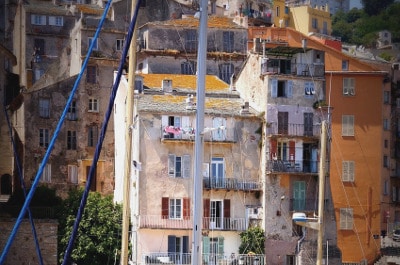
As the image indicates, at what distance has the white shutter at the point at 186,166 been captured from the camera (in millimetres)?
66562

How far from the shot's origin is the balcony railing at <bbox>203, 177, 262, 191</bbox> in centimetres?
6681

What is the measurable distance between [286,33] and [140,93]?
28.0 m

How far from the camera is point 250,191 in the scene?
67500 mm

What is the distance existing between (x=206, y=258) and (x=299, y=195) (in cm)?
621

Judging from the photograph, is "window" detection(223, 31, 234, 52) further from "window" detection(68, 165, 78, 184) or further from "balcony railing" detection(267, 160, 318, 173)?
"balcony railing" detection(267, 160, 318, 173)

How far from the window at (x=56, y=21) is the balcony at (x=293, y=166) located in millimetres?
32706

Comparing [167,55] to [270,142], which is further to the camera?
[167,55]

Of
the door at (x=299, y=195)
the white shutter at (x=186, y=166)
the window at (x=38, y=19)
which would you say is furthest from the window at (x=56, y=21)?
the door at (x=299, y=195)

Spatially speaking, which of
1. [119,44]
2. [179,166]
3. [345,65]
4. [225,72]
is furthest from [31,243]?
[345,65]

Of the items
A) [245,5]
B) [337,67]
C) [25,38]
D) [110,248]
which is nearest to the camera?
[110,248]

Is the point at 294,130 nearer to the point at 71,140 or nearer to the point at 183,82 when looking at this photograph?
the point at 183,82

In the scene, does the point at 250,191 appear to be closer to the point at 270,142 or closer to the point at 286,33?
the point at 270,142

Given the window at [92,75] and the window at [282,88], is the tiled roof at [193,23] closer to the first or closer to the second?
the window at [92,75]

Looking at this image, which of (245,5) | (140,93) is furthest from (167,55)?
(245,5)
